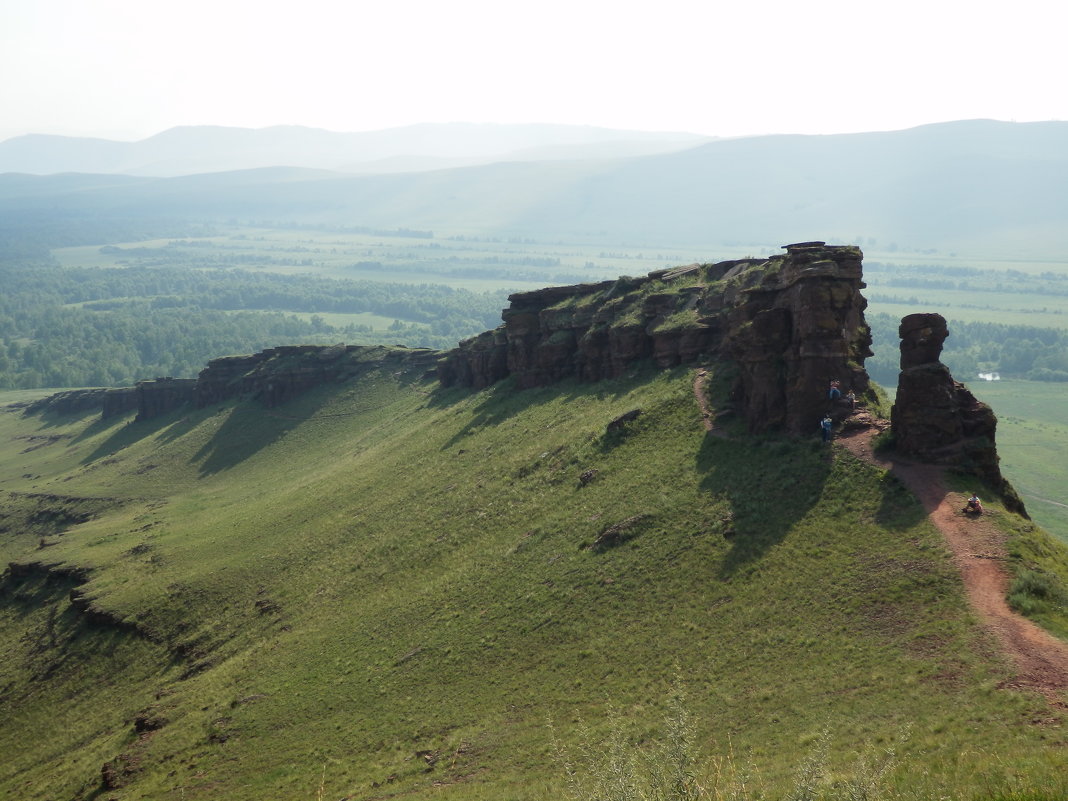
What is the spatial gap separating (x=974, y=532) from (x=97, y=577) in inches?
2678

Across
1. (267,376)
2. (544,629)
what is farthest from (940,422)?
(267,376)

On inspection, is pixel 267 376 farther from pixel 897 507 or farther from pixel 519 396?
pixel 897 507

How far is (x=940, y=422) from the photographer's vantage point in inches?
Answer: 1740

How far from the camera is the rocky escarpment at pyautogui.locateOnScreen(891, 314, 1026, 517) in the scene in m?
43.7

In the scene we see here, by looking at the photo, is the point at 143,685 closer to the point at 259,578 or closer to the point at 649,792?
the point at 259,578

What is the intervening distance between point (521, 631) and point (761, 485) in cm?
1570

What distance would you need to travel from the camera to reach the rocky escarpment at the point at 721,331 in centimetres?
5112

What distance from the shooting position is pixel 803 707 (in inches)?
1291

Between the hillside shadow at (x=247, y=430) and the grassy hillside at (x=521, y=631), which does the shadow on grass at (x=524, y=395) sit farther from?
the hillside shadow at (x=247, y=430)

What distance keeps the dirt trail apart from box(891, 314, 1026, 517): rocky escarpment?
→ 1.22 metres

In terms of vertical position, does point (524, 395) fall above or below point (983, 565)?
below

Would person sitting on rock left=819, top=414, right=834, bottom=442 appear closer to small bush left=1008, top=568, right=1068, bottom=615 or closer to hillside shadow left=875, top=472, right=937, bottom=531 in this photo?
hillside shadow left=875, top=472, right=937, bottom=531

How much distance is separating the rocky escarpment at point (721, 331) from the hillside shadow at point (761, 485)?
215cm

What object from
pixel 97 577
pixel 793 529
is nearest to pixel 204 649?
pixel 97 577
